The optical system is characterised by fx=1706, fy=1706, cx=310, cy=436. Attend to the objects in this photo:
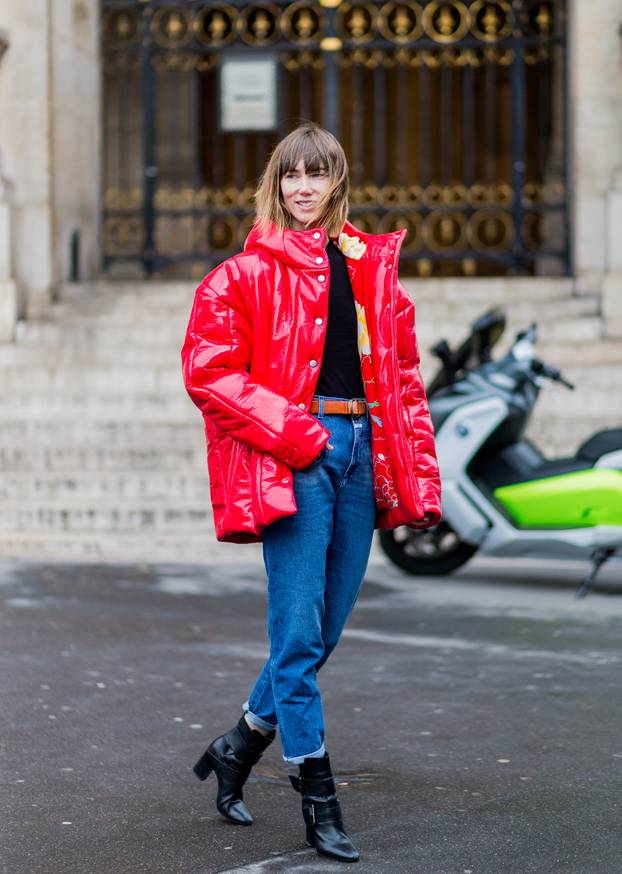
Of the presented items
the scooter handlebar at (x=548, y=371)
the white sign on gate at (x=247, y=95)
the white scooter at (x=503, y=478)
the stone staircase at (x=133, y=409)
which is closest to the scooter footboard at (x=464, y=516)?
the white scooter at (x=503, y=478)

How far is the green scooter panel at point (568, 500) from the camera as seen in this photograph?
833 centimetres

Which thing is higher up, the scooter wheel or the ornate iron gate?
the ornate iron gate

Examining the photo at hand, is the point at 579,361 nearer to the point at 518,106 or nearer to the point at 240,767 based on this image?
the point at 518,106

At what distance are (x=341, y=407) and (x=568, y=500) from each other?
14.8ft

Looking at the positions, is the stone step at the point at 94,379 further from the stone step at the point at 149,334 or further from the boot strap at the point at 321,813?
the boot strap at the point at 321,813

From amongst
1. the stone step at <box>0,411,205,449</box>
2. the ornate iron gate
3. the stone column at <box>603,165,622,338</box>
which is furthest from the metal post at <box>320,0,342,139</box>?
the stone step at <box>0,411,205,449</box>

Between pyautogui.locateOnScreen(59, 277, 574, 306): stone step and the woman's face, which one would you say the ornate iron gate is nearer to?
pyautogui.locateOnScreen(59, 277, 574, 306): stone step

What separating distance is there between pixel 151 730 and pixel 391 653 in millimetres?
1567

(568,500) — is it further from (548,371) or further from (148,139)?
(148,139)

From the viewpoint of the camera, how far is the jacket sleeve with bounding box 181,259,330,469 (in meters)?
3.94

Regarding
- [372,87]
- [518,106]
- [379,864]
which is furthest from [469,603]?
[372,87]

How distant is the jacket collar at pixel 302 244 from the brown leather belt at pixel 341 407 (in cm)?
33

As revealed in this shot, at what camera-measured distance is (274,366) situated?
4.04 m

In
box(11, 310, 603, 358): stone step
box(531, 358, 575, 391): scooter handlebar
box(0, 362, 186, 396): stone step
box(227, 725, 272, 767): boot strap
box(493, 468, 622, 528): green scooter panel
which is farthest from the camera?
box(11, 310, 603, 358): stone step
